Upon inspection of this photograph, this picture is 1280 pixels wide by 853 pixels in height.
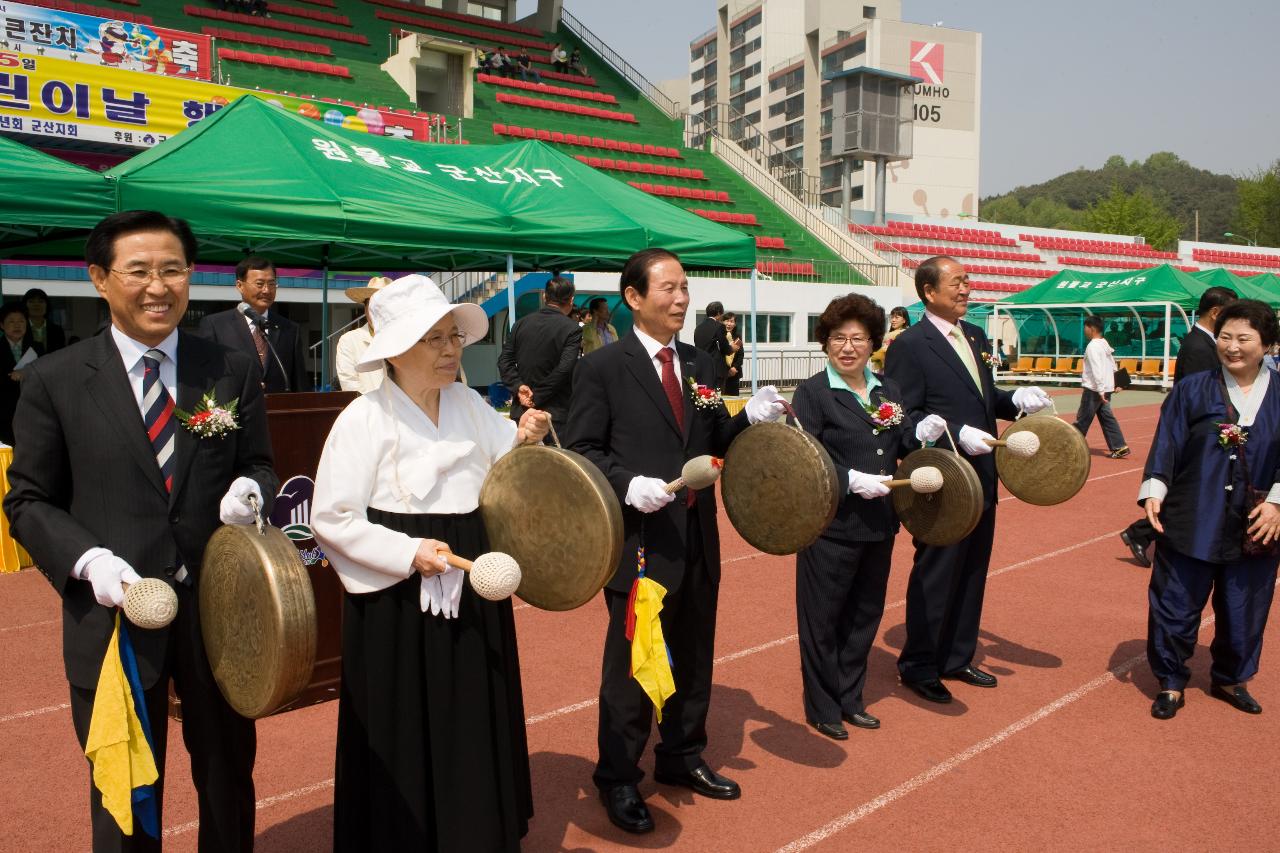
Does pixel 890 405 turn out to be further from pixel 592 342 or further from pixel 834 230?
pixel 834 230

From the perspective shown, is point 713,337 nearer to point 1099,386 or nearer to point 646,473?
point 1099,386

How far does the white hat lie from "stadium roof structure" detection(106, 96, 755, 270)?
4.96 m

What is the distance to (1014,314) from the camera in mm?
32344

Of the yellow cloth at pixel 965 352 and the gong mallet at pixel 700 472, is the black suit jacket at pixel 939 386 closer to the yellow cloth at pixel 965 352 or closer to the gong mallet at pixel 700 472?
the yellow cloth at pixel 965 352

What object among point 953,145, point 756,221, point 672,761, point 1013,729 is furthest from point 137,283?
point 953,145

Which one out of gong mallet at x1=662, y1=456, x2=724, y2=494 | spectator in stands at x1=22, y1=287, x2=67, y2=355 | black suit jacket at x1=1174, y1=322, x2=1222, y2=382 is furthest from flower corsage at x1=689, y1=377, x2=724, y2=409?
spectator in stands at x1=22, y1=287, x2=67, y2=355

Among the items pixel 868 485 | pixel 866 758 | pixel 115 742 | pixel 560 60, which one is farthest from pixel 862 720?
pixel 560 60

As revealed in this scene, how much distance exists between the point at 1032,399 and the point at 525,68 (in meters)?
31.7

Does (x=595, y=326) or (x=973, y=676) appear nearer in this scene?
(x=973, y=676)

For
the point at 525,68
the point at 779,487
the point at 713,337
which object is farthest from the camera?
the point at 525,68

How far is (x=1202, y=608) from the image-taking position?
15.7ft

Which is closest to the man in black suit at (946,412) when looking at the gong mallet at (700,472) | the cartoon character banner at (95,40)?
the gong mallet at (700,472)

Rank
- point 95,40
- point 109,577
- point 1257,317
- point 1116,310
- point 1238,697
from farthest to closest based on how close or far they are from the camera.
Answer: point 1116,310, point 95,40, point 1238,697, point 1257,317, point 109,577

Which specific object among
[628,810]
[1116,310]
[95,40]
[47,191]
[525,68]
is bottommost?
[628,810]
